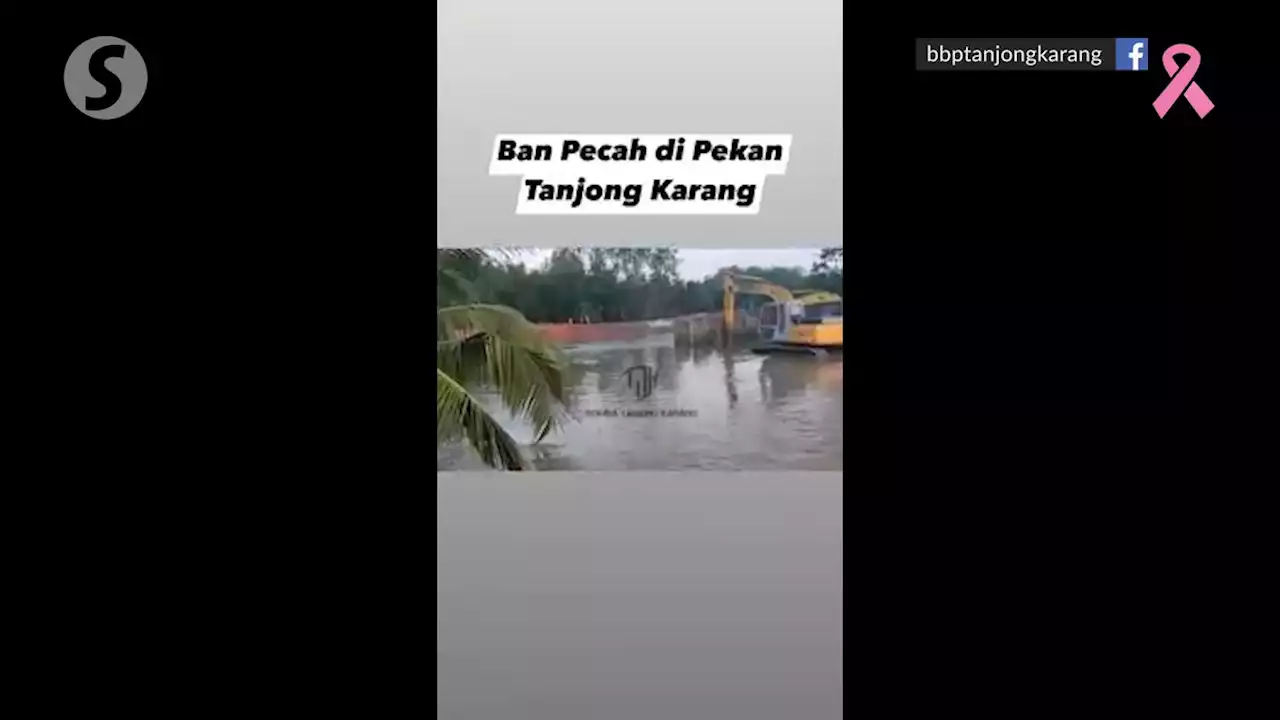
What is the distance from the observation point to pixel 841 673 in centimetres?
363

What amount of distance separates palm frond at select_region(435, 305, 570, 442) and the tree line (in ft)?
0.14

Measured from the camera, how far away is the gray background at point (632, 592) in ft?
11.9

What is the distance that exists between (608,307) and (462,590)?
94 cm

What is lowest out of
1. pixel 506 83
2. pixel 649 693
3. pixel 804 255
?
pixel 649 693

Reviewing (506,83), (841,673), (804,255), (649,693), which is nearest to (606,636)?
(649,693)

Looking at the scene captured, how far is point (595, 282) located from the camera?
3.61 meters

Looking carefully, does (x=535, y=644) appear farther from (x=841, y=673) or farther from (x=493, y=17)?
(x=493, y=17)

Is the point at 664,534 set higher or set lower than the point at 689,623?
higher

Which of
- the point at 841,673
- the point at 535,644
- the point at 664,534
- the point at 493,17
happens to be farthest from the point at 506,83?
the point at 841,673

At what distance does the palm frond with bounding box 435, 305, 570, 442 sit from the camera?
3.61 metres
